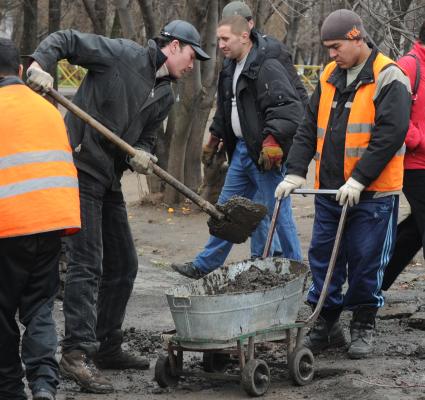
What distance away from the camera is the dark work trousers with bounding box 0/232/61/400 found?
4805mm

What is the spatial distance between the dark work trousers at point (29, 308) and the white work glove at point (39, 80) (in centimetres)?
91

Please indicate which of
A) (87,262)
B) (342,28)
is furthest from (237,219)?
(342,28)

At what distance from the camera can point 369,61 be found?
6168 millimetres

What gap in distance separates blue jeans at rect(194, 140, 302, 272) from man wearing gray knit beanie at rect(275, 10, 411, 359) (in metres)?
1.61

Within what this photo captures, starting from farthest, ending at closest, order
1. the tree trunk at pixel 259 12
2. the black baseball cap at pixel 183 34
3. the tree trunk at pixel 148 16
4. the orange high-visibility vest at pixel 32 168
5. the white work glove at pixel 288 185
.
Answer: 1. the tree trunk at pixel 259 12
2. the tree trunk at pixel 148 16
3. the white work glove at pixel 288 185
4. the black baseball cap at pixel 183 34
5. the orange high-visibility vest at pixel 32 168

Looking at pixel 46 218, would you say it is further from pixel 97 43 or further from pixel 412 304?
pixel 412 304

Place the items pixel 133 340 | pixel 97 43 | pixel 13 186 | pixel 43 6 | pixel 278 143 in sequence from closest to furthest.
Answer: pixel 13 186
pixel 97 43
pixel 133 340
pixel 278 143
pixel 43 6

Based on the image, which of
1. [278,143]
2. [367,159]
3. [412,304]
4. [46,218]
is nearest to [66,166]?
[46,218]

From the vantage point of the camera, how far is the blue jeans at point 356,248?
6184mm

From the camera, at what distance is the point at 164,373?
5.65 metres

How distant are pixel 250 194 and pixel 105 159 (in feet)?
9.53

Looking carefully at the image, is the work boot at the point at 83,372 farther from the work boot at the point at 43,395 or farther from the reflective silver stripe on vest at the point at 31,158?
the reflective silver stripe on vest at the point at 31,158

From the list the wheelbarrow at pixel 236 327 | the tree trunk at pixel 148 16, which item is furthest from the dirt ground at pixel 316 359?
the tree trunk at pixel 148 16

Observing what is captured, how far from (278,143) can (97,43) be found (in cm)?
245
